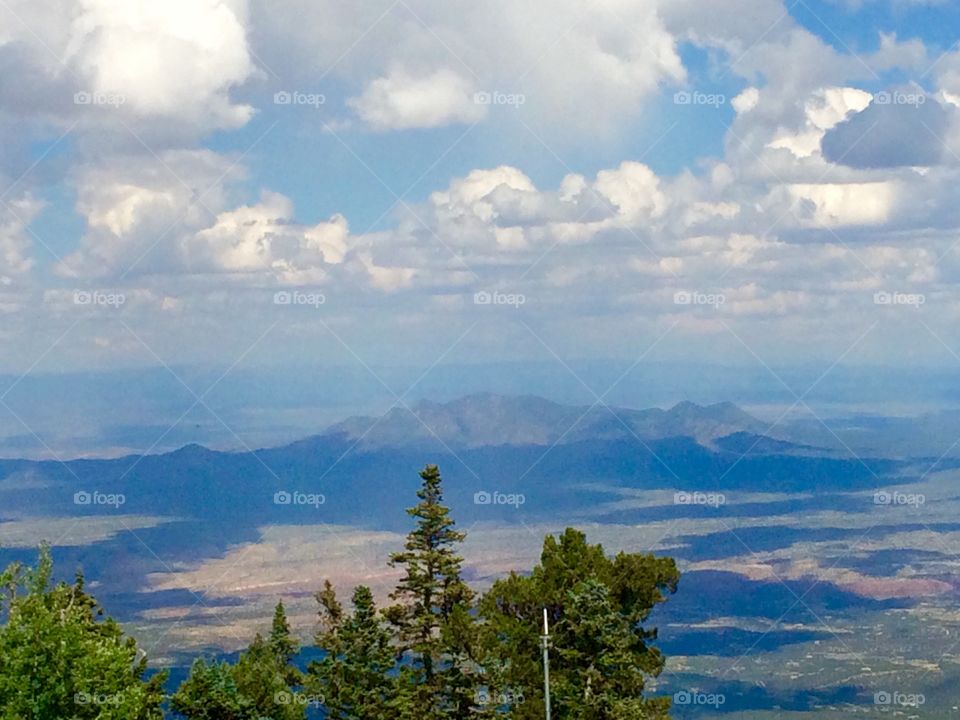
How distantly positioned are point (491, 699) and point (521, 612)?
3165 millimetres

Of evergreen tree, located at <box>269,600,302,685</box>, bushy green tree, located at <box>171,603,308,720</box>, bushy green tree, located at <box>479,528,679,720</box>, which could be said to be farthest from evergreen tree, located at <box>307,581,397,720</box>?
evergreen tree, located at <box>269,600,302,685</box>

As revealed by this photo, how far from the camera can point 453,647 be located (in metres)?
41.5

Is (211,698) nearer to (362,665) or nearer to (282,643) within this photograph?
(362,665)

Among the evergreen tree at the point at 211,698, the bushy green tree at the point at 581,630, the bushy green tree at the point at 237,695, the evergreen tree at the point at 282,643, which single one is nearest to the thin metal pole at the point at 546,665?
the bushy green tree at the point at 581,630

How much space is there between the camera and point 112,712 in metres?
34.0

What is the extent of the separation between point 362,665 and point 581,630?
7245 mm

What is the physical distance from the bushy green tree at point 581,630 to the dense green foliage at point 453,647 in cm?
4

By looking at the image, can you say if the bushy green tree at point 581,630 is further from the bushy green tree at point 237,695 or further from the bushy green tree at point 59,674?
the bushy green tree at point 59,674

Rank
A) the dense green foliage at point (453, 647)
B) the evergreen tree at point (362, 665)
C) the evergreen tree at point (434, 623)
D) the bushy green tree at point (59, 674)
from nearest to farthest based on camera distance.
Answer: the bushy green tree at point (59, 674) < the dense green foliage at point (453, 647) < the evergreen tree at point (434, 623) < the evergreen tree at point (362, 665)

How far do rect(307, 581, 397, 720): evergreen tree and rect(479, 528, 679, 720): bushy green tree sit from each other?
11.2 ft

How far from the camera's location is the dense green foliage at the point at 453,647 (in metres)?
41.1

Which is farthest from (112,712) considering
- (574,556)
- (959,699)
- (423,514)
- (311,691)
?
(959,699)

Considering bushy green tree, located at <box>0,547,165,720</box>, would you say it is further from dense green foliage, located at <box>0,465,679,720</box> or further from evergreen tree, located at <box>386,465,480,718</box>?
evergreen tree, located at <box>386,465,480,718</box>

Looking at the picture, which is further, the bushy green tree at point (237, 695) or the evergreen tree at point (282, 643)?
the evergreen tree at point (282, 643)
